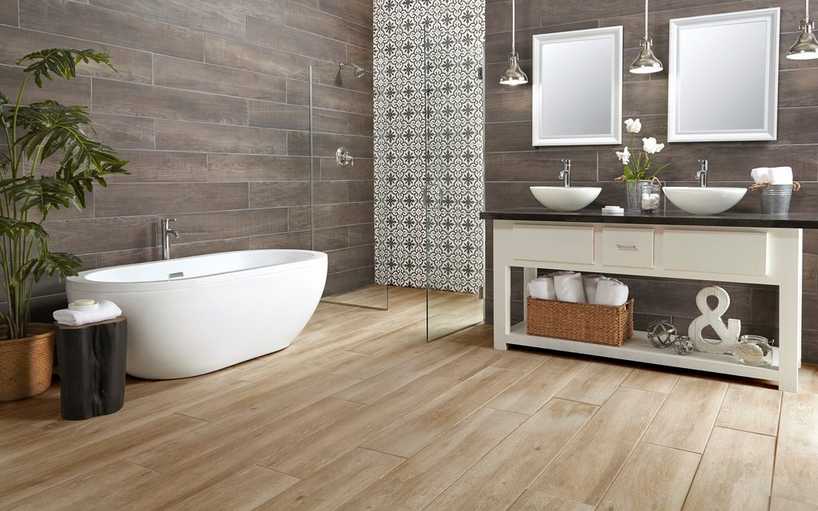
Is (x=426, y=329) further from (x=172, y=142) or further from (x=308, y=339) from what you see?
(x=172, y=142)

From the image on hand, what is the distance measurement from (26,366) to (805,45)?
3912mm

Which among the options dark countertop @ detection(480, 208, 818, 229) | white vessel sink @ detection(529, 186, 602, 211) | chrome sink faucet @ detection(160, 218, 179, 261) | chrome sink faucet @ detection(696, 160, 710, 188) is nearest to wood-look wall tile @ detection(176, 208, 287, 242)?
chrome sink faucet @ detection(160, 218, 179, 261)

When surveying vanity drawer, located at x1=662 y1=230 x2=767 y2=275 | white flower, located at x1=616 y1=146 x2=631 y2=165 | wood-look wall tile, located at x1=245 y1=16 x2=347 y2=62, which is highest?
wood-look wall tile, located at x1=245 y1=16 x2=347 y2=62

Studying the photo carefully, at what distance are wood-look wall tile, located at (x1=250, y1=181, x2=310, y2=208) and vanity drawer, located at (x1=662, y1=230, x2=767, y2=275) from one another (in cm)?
276

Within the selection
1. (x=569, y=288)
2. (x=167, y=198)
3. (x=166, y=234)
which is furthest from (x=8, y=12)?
(x=569, y=288)

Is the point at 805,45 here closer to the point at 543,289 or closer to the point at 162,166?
the point at 543,289

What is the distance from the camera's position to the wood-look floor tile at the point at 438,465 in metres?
2.21

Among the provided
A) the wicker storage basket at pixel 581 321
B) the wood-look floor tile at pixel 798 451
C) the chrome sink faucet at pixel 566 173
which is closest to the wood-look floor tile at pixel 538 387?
the wicker storage basket at pixel 581 321

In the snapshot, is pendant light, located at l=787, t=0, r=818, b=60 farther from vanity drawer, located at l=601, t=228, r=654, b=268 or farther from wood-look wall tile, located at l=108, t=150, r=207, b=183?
wood-look wall tile, located at l=108, t=150, r=207, b=183

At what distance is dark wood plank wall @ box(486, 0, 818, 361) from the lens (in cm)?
372

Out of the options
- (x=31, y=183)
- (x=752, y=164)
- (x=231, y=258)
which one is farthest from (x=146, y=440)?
(x=752, y=164)

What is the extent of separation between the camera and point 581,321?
12.7 ft

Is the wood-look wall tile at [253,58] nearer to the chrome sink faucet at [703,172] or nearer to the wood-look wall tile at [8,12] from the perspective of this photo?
the wood-look wall tile at [8,12]

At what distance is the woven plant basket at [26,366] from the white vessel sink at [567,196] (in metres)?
2.60
